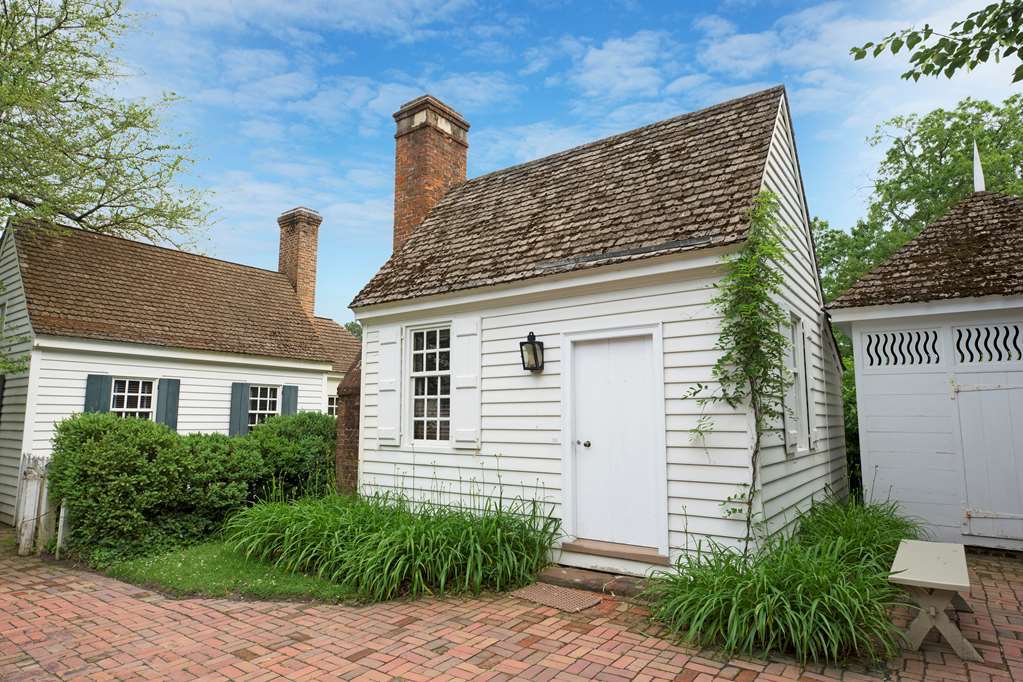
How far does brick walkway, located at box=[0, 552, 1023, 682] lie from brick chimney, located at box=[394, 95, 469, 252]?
21.8 feet

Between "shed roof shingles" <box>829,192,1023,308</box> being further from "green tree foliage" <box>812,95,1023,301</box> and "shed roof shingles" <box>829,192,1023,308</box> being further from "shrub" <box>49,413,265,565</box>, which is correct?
"green tree foliage" <box>812,95,1023,301</box>

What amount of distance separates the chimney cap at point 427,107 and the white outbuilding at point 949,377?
289 inches

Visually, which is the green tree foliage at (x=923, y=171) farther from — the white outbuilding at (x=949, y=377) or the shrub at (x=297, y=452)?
the shrub at (x=297, y=452)

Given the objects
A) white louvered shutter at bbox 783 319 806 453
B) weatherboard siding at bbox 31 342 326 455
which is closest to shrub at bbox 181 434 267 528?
weatherboard siding at bbox 31 342 326 455

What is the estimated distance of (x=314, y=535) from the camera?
20.6ft

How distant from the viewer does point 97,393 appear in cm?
1045

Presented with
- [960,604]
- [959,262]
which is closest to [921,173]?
[959,262]

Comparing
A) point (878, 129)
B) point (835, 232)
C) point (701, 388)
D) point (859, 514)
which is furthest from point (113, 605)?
point (878, 129)

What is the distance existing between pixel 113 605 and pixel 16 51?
10977mm

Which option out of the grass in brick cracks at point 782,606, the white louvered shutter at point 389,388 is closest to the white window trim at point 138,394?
the white louvered shutter at point 389,388

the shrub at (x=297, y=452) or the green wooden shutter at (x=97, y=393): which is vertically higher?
the green wooden shutter at (x=97, y=393)

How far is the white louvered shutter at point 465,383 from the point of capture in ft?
22.9

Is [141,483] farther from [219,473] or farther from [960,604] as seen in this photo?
[960,604]

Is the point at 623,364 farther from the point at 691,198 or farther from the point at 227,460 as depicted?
the point at 227,460
